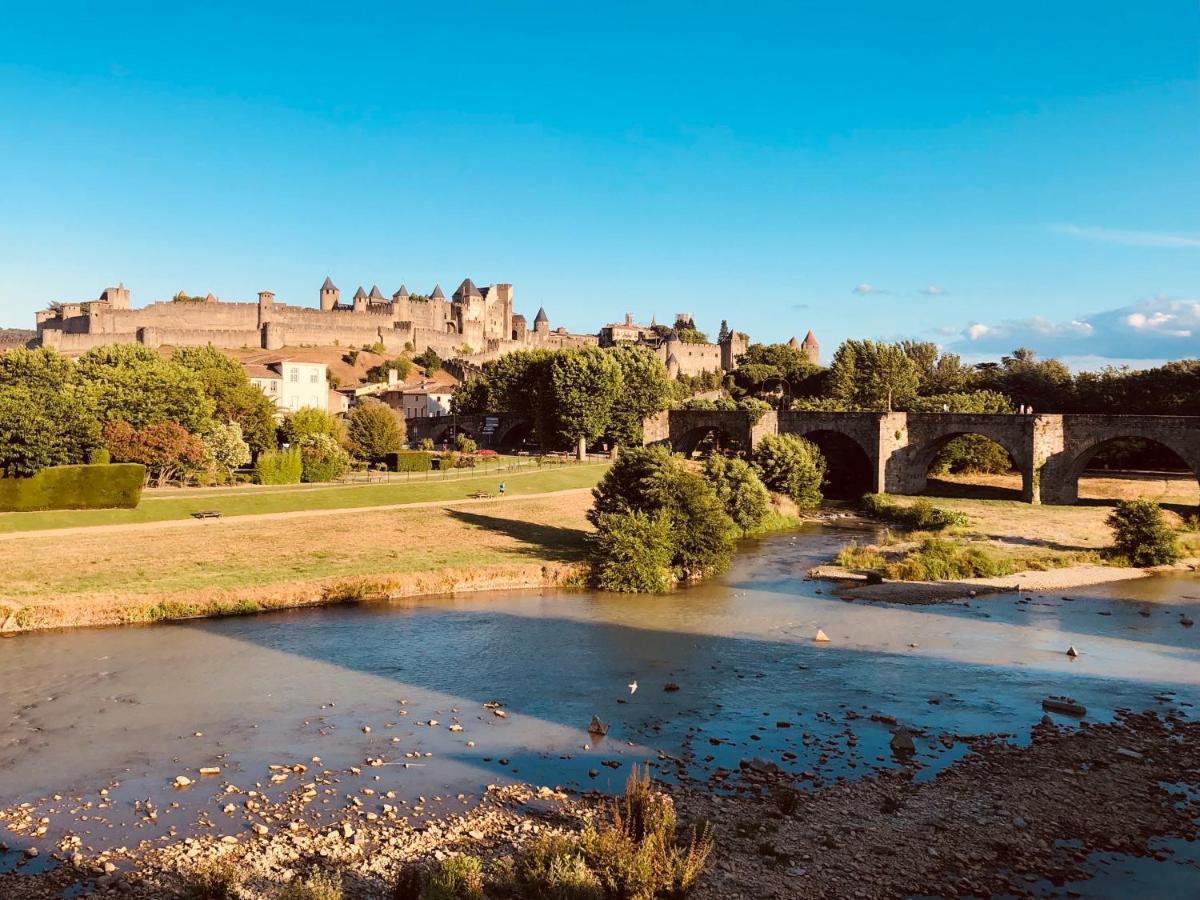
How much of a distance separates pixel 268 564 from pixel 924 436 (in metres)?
43.0

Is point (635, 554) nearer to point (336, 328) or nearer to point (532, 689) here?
point (532, 689)

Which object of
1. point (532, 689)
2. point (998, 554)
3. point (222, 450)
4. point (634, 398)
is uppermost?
point (634, 398)

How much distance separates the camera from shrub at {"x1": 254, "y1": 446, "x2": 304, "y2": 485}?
50.0m

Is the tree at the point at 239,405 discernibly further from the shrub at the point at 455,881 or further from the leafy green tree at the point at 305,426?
the shrub at the point at 455,881

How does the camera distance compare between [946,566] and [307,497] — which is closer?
[946,566]

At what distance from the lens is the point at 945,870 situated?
13.1 meters

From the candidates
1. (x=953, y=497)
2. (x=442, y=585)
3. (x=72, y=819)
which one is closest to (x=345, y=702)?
(x=72, y=819)

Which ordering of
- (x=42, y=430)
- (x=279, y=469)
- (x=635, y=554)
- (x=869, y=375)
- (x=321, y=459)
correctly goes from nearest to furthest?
1. (x=635, y=554)
2. (x=42, y=430)
3. (x=279, y=469)
4. (x=321, y=459)
5. (x=869, y=375)

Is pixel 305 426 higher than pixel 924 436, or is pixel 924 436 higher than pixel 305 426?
pixel 305 426

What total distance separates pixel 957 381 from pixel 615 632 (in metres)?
76.9

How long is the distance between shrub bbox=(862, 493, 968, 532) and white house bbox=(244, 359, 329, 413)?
44236mm

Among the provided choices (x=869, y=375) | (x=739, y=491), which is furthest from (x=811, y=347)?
(x=739, y=491)

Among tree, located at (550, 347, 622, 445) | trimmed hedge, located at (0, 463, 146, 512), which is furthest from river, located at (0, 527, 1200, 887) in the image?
tree, located at (550, 347, 622, 445)

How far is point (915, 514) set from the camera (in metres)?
48.6
